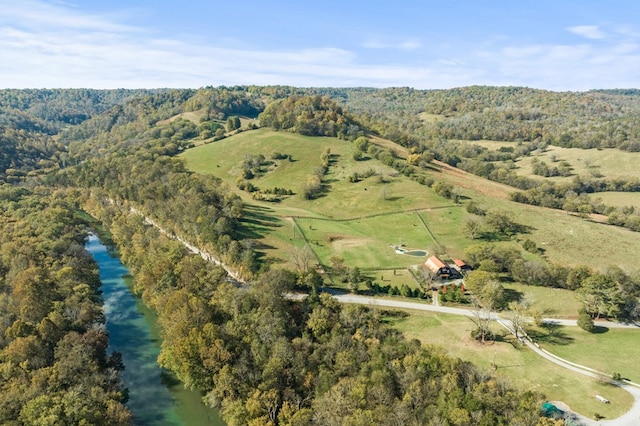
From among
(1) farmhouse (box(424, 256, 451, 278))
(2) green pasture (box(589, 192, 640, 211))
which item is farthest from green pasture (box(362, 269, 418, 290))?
(2) green pasture (box(589, 192, 640, 211))

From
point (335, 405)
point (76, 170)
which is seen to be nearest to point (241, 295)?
point (335, 405)

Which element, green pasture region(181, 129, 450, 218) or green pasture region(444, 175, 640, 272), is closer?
green pasture region(444, 175, 640, 272)

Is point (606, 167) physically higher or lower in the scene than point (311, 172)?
lower

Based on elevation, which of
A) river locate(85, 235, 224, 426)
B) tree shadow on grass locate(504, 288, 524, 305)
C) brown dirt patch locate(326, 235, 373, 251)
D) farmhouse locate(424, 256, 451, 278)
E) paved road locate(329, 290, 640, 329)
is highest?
farmhouse locate(424, 256, 451, 278)

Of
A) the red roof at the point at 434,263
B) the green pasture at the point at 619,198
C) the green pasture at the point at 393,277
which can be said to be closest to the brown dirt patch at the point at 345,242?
the green pasture at the point at 393,277

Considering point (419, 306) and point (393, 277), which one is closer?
point (419, 306)

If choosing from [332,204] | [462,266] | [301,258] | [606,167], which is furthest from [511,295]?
[606,167]

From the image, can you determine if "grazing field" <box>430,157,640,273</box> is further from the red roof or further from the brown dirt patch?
the brown dirt patch

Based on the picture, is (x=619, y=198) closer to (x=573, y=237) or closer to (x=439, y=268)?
(x=573, y=237)
